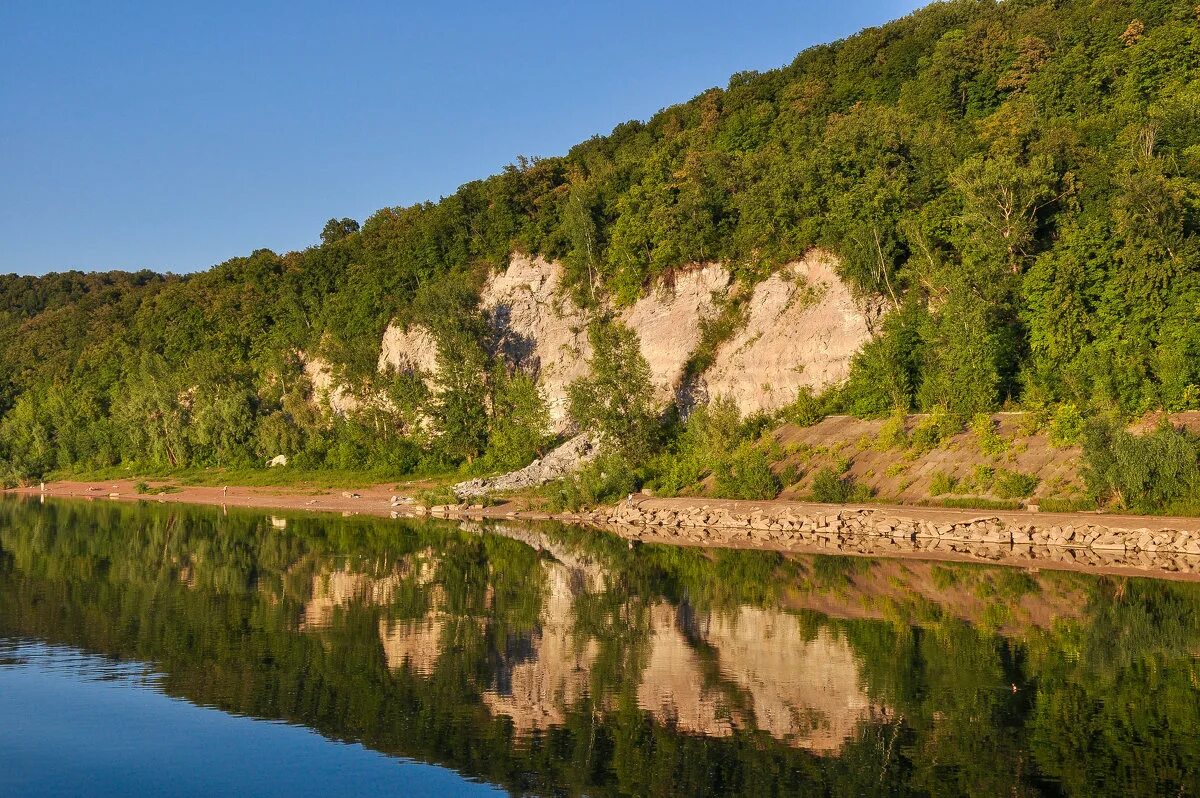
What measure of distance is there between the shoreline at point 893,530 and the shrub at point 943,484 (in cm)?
152

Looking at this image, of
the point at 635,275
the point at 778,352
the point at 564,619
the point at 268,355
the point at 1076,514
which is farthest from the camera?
the point at 268,355

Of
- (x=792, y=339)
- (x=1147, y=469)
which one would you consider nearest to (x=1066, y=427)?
(x=1147, y=469)

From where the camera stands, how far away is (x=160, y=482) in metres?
87.4

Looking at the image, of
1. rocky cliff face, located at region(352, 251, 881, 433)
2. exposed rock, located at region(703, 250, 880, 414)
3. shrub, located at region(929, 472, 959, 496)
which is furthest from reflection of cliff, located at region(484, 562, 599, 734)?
rocky cliff face, located at region(352, 251, 881, 433)

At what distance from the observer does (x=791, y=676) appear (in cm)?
2097

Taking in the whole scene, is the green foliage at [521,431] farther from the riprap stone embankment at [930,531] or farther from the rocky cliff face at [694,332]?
the riprap stone embankment at [930,531]

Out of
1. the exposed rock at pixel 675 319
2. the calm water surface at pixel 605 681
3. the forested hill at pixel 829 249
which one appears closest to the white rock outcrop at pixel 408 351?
the forested hill at pixel 829 249

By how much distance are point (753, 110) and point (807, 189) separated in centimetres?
2687

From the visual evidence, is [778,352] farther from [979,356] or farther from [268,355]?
[268,355]

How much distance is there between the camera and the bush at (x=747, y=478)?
166 feet

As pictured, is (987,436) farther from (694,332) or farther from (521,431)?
(521,431)

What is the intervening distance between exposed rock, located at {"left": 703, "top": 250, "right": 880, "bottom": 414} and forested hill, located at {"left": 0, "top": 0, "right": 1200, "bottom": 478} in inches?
58.8

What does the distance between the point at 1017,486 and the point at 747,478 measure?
1266cm

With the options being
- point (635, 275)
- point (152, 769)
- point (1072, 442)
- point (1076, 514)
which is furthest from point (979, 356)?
point (152, 769)
